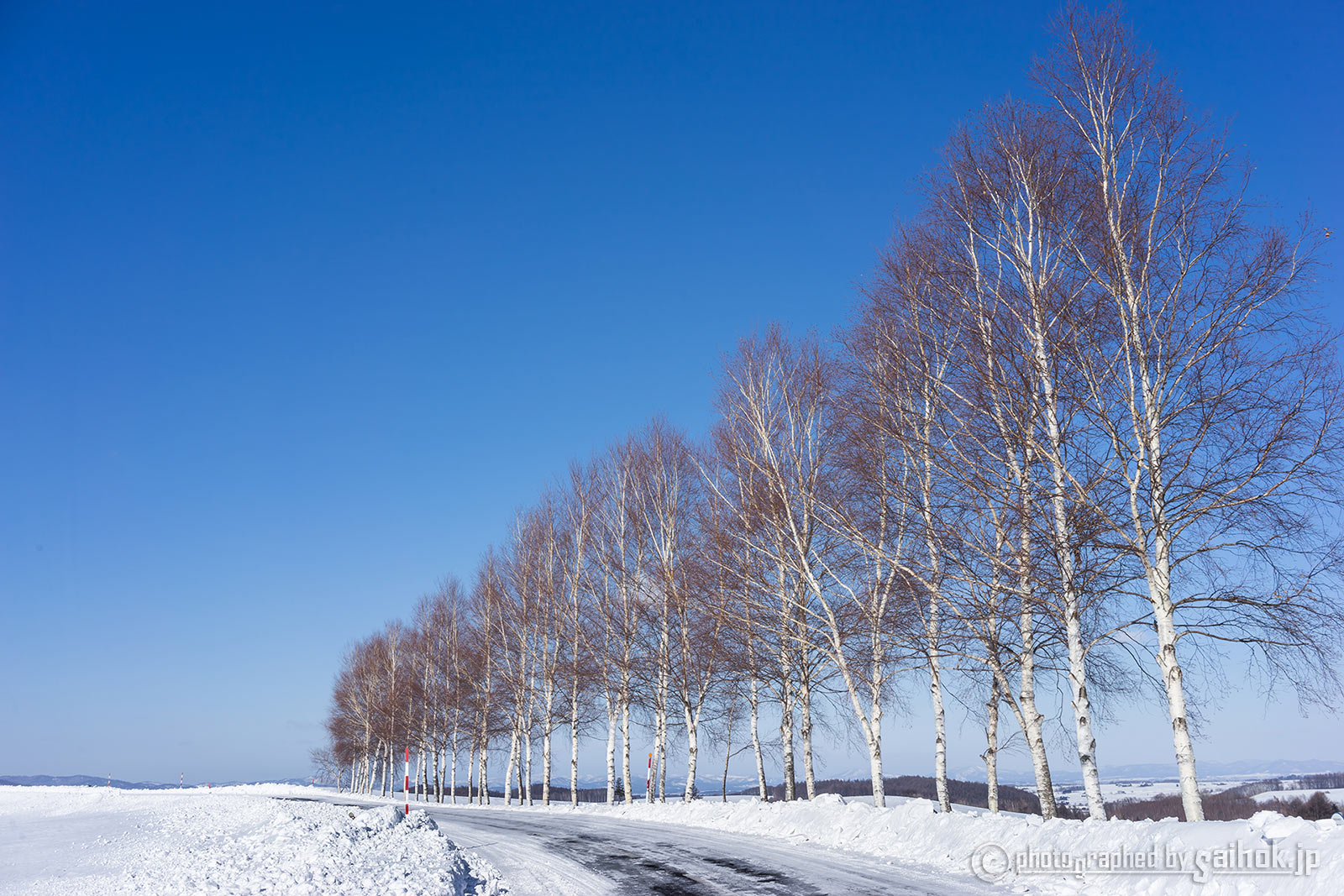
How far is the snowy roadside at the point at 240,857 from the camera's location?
9156mm

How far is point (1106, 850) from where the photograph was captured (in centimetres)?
889

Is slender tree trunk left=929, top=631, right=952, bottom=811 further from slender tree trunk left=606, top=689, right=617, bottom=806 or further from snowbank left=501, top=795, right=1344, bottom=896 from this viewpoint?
slender tree trunk left=606, top=689, right=617, bottom=806

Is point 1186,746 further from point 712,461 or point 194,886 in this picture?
point 712,461

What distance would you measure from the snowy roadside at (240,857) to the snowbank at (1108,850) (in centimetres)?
610

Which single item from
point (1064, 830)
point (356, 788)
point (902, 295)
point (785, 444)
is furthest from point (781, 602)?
point (356, 788)

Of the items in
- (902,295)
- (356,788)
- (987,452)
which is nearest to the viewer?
(987,452)

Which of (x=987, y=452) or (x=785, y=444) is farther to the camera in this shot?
(x=785, y=444)

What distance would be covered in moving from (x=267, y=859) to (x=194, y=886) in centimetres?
198

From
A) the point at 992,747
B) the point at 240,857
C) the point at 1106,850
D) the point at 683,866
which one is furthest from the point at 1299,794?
the point at 240,857

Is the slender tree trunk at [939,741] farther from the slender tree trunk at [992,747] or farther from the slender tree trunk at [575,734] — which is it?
the slender tree trunk at [575,734]

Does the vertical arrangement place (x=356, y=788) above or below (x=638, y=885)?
below

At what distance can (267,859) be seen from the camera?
1063cm

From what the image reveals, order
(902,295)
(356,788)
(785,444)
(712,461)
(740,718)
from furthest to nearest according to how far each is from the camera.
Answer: (356,788), (740,718), (712,461), (785,444), (902,295)

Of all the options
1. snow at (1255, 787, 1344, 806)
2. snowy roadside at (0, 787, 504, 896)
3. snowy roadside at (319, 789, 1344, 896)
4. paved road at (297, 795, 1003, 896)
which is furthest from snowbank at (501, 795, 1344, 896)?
snow at (1255, 787, 1344, 806)
